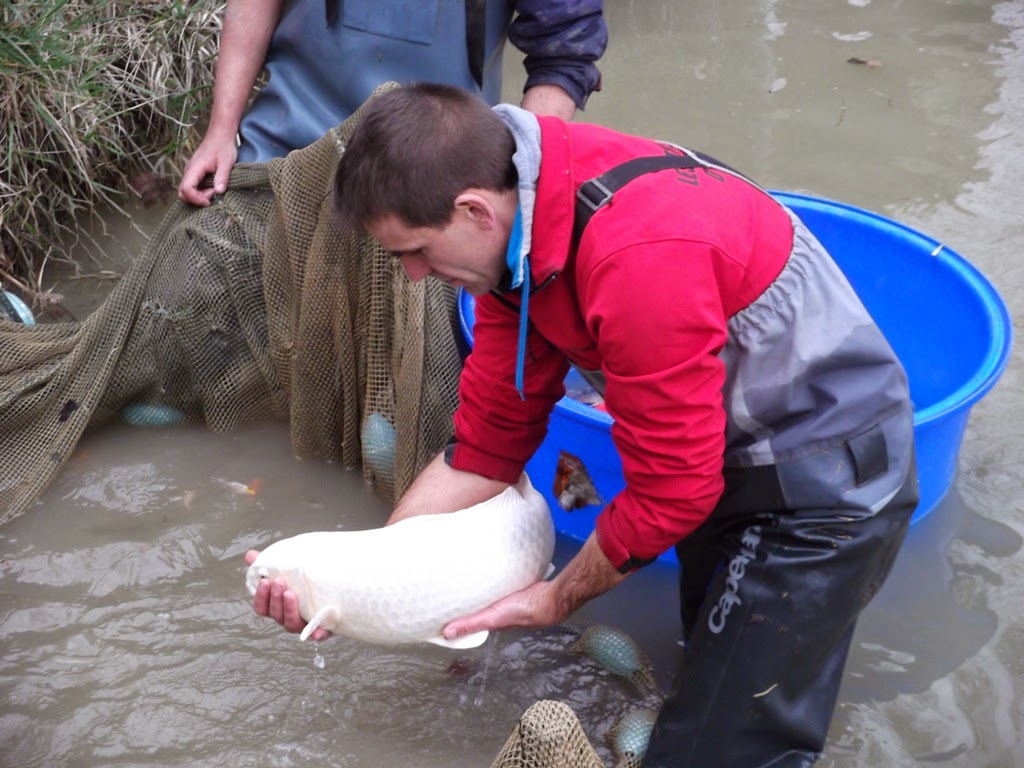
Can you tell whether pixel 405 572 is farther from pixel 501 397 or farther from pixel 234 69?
pixel 234 69

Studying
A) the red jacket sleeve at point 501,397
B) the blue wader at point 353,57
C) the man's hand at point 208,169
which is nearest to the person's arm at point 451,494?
the red jacket sleeve at point 501,397

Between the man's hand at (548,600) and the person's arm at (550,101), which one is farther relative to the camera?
the person's arm at (550,101)

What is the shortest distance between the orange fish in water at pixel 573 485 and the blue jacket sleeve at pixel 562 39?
4.15ft

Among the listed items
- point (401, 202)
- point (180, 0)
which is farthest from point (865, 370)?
point (180, 0)

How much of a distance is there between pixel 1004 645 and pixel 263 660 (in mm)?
1847

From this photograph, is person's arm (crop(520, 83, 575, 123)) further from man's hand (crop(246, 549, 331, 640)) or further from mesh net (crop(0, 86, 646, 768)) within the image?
man's hand (crop(246, 549, 331, 640))

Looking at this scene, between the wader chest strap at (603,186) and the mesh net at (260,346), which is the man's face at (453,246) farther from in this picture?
the mesh net at (260,346)

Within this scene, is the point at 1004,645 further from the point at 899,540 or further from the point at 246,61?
the point at 246,61

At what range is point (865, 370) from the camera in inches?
77.0

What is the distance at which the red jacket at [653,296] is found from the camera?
1685 mm

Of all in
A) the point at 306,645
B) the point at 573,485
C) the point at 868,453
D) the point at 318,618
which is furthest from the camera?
the point at 573,485

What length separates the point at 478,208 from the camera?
1750 mm

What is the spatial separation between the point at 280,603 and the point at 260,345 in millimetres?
1401

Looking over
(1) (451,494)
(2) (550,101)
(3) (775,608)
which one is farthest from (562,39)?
(3) (775,608)
